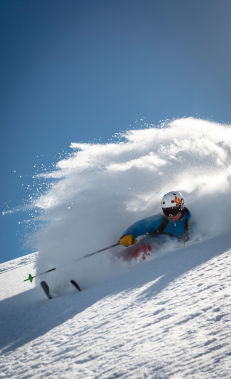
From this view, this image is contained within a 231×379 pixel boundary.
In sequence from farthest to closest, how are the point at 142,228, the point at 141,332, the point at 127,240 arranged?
the point at 142,228
the point at 127,240
the point at 141,332

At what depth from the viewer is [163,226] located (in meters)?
6.89

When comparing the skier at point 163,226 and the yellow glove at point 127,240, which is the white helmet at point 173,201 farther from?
the yellow glove at point 127,240

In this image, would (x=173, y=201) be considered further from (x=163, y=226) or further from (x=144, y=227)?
(x=144, y=227)

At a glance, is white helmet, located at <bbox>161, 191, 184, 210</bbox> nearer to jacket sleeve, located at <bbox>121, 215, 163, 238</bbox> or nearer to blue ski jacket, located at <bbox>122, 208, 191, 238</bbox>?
blue ski jacket, located at <bbox>122, 208, 191, 238</bbox>

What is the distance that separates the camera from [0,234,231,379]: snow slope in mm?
1670

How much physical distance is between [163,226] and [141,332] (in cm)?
480

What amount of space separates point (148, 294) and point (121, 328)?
81cm

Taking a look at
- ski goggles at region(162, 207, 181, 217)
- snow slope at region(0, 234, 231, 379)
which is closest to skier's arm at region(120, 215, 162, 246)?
ski goggles at region(162, 207, 181, 217)

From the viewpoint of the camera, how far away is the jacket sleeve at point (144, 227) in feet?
22.2

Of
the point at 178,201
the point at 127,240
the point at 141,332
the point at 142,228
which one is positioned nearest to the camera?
the point at 141,332

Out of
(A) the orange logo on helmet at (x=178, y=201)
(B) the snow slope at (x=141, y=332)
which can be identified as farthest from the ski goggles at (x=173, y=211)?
(B) the snow slope at (x=141, y=332)

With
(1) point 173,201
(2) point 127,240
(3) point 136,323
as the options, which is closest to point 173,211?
(1) point 173,201

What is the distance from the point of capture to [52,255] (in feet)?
25.3

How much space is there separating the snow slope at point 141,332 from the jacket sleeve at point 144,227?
2.52m
